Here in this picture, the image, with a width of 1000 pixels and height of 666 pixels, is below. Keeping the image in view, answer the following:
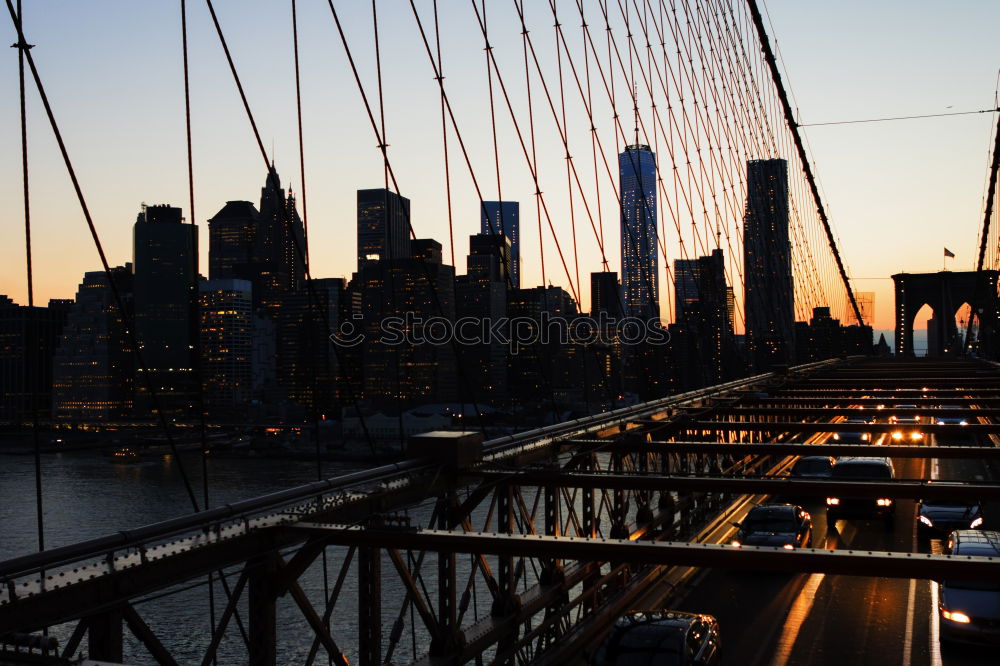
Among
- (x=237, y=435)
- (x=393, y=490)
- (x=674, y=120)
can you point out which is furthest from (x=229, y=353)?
(x=393, y=490)

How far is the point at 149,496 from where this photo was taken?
59.4m

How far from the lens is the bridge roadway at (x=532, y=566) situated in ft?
16.7

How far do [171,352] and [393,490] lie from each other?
64551 millimetres

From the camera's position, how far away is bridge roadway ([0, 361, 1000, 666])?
16.7 ft

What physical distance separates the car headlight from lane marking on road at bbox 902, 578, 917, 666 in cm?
69

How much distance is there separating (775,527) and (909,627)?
4536 millimetres

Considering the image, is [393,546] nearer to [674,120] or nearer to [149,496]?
[674,120]

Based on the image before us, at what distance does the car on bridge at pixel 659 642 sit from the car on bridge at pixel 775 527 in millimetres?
7263

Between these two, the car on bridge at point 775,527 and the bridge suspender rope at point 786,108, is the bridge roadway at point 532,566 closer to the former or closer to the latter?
the car on bridge at point 775,527

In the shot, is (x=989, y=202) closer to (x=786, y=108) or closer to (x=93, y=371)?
(x=786, y=108)

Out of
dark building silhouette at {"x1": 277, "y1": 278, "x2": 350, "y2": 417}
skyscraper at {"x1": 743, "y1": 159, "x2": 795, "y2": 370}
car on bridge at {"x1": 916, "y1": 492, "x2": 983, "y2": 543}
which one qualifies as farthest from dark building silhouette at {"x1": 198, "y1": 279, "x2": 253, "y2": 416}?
car on bridge at {"x1": 916, "y1": 492, "x2": 983, "y2": 543}

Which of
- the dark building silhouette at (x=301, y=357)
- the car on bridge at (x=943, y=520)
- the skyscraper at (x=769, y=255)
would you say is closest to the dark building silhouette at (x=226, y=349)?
the dark building silhouette at (x=301, y=357)

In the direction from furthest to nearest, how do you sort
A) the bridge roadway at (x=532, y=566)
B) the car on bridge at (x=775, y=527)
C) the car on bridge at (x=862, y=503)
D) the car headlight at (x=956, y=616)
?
the car on bridge at (x=862, y=503), the car on bridge at (x=775, y=527), the car headlight at (x=956, y=616), the bridge roadway at (x=532, y=566)

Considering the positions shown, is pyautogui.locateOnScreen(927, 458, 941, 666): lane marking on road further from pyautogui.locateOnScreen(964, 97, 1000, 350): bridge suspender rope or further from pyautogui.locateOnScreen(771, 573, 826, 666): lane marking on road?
pyautogui.locateOnScreen(964, 97, 1000, 350): bridge suspender rope
